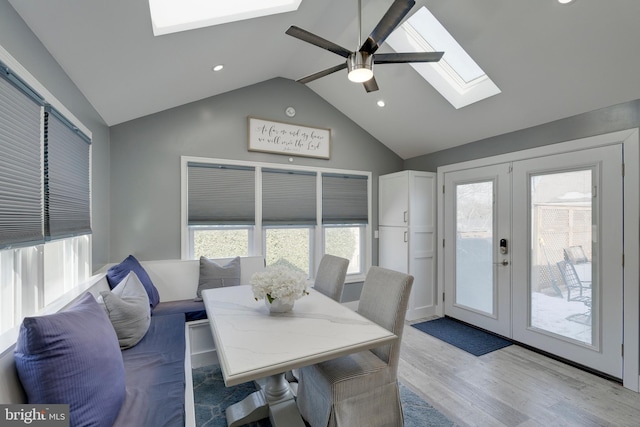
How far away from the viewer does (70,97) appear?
204 centimetres

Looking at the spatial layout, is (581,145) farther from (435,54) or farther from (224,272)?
(224,272)

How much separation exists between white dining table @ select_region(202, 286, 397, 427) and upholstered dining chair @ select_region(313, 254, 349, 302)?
23 centimetres

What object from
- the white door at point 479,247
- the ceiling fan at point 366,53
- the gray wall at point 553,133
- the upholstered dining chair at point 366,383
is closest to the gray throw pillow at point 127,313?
the upholstered dining chair at point 366,383

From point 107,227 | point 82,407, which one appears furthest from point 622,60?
point 107,227

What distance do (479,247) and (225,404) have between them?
10.8ft

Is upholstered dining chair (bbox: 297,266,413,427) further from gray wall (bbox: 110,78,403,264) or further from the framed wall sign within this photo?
the framed wall sign

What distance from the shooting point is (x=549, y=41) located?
2268 mm

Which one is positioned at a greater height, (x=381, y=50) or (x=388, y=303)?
(x=381, y=50)

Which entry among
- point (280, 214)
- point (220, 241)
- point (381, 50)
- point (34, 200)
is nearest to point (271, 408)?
point (34, 200)

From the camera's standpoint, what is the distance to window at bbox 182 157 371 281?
3443 millimetres

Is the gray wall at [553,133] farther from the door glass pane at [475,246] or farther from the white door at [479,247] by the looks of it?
the door glass pane at [475,246]

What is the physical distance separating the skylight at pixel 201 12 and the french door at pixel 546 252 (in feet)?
9.72

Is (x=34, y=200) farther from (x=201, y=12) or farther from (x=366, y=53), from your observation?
(x=366, y=53)

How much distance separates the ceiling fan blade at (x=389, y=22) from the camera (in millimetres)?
1537
